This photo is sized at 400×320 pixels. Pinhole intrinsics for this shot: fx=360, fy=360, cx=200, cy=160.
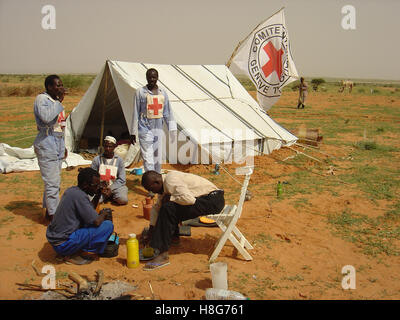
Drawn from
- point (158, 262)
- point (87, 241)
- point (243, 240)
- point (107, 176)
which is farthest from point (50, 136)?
point (243, 240)

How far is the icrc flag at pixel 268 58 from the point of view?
601 centimetres

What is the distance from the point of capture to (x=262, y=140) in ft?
26.3

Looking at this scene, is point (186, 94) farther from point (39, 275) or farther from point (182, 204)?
point (39, 275)

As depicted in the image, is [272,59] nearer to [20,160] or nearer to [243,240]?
[243,240]

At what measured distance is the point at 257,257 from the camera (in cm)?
383

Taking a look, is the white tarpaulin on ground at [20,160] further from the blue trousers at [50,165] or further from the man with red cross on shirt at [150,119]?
the blue trousers at [50,165]

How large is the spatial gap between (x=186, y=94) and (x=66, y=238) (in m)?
5.27

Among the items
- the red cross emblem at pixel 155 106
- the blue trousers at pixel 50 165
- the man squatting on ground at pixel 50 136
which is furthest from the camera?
the red cross emblem at pixel 155 106

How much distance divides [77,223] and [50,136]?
1.44 m

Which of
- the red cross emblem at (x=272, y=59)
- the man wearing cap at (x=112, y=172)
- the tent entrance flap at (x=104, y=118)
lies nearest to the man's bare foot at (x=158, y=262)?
the man wearing cap at (x=112, y=172)

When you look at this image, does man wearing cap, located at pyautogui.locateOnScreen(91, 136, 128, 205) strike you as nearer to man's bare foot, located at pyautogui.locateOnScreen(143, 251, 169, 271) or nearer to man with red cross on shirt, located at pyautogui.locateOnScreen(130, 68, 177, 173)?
man with red cross on shirt, located at pyautogui.locateOnScreen(130, 68, 177, 173)

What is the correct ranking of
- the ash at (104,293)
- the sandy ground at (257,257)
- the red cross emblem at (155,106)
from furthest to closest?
the red cross emblem at (155,106), the sandy ground at (257,257), the ash at (104,293)

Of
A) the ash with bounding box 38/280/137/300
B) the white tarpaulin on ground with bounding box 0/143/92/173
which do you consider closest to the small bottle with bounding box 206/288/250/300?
the ash with bounding box 38/280/137/300

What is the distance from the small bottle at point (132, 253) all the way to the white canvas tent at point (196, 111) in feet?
11.2
